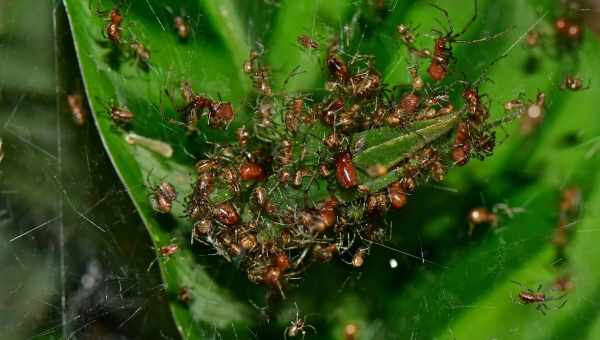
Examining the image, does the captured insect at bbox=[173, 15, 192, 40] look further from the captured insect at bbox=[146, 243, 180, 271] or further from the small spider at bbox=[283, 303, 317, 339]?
the small spider at bbox=[283, 303, 317, 339]

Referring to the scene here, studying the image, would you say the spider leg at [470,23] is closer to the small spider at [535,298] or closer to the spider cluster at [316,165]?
the spider cluster at [316,165]

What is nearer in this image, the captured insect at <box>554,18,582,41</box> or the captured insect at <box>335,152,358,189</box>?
the captured insect at <box>335,152,358,189</box>

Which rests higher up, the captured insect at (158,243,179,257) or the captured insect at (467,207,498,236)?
the captured insect at (467,207,498,236)

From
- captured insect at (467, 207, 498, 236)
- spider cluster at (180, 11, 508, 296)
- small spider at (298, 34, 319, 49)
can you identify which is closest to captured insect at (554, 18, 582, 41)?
spider cluster at (180, 11, 508, 296)

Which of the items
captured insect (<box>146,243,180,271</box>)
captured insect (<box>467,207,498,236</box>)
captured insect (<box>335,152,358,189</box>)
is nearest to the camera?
captured insect (<box>335,152,358,189</box>)

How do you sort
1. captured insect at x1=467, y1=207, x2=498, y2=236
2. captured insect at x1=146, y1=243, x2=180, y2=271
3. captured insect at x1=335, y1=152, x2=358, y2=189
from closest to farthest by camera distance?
captured insect at x1=335, y1=152, x2=358, y2=189 → captured insect at x1=146, y1=243, x2=180, y2=271 → captured insect at x1=467, y1=207, x2=498, y2=236

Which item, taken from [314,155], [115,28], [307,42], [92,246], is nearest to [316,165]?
[314,155]

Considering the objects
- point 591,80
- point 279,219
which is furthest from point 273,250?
point 591,80

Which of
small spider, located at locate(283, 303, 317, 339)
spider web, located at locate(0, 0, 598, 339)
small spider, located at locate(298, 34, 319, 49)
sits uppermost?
small spider, located at locate(298, 34, 319, 49)

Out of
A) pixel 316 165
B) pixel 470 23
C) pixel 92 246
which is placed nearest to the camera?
pixel 316 165

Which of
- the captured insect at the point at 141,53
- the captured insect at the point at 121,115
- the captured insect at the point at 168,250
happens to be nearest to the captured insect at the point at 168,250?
the captured insect at the point at 168,250

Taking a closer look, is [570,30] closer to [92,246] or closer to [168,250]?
[168,250]
